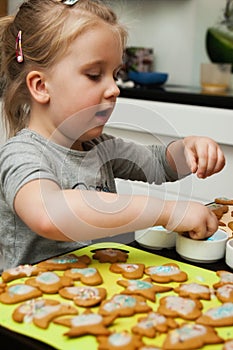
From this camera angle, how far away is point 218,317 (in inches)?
24.8

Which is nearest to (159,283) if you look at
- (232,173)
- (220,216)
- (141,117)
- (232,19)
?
(220,216)

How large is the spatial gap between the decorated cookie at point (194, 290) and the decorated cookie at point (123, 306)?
0.06 m

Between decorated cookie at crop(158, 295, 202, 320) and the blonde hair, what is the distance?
0.56m

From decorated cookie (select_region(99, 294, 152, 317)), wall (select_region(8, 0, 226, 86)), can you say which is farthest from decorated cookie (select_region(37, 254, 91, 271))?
wall (select_region(8, 0, 226, 86))

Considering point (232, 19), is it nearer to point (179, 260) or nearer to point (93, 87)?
point (93, 87)

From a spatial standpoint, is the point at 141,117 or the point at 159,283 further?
the point at 141,117

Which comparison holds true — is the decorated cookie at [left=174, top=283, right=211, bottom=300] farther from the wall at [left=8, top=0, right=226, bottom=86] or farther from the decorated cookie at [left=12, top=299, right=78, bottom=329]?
the wall at [left=8, top=0, right=226, bottom=86]

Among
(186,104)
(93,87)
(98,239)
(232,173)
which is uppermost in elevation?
(93,87)

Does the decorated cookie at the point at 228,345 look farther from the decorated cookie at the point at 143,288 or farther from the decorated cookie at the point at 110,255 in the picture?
the decorated cookie at the point at 110,255

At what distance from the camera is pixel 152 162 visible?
1.32 meters

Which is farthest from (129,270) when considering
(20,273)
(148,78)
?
(148,78)

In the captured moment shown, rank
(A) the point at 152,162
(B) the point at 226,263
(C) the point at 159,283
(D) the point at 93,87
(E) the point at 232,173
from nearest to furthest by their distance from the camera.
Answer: (C) the point at 159,283 < (B) the point at 226,263 < (D) the point at 93,87 < (A) the point at 152,162 < (E) the point at 232,173

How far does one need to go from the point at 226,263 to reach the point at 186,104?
5.55 ft

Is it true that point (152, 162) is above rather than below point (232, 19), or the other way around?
below
